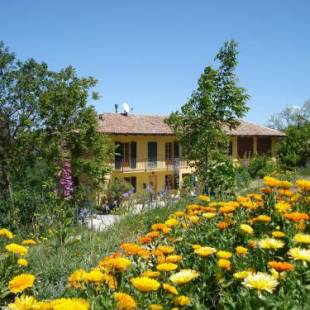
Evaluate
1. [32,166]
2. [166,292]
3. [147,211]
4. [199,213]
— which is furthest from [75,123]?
[166,292]

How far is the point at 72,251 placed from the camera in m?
5.07

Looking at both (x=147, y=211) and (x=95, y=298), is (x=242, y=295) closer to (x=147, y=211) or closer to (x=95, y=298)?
(x=95, y=298)

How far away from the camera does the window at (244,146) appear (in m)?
42.9

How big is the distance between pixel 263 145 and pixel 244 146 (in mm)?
2538

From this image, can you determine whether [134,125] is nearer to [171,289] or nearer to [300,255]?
[300,255]

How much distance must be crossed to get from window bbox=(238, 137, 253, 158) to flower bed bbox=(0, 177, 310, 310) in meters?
39.3

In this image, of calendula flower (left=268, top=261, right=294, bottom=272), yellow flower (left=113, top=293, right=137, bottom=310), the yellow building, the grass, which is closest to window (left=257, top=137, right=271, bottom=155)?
the yellow building

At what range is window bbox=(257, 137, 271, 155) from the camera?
44.7 meters

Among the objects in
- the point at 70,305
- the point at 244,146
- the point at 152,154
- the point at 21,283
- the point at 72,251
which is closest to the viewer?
the point at 70,305

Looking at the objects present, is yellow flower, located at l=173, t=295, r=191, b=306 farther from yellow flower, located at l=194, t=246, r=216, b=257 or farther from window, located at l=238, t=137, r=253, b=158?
window, located at l=238, t=137, r=253, b=158

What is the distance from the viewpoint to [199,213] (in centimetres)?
390

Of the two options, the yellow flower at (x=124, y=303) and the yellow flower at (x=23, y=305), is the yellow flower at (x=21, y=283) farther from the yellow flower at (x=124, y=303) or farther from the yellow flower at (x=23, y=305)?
the yellow flower at (x=124, y=303)

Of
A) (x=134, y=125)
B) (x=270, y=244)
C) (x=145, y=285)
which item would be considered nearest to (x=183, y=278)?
(x=145, y=285)

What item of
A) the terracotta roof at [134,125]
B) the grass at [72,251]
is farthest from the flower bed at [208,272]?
the terracotta roof at [134,125]
